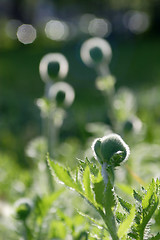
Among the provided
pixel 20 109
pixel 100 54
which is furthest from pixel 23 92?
pixel 100 54

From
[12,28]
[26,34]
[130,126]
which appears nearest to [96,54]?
[130,126]

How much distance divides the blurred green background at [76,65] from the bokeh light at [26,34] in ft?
0.60

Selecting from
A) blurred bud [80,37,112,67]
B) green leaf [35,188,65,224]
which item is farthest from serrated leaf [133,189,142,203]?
blurred bud [80,37,112,67]

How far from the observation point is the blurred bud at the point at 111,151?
2.38 feet

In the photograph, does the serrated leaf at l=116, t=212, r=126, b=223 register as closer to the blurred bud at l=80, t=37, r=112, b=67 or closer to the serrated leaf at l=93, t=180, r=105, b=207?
the serrated leaf at l=93, t=180, r=105, b=207

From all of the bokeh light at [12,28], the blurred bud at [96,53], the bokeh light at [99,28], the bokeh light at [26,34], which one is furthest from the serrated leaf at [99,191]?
the bokeh light at [99,28]

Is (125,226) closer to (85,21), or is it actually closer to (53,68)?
(53,68)

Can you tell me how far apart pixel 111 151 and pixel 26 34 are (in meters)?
13.2

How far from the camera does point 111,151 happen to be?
74cm

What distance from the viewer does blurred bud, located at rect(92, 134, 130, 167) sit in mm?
725

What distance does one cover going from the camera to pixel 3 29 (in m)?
12.9

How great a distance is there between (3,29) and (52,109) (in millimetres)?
11596

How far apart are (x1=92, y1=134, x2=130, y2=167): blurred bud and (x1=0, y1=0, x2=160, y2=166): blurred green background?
46.2 inches

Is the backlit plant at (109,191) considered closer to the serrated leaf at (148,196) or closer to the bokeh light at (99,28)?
the serrated leaf at (148,196)
